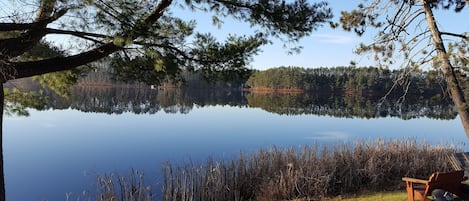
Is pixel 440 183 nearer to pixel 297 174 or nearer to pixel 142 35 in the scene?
pixel 297 174

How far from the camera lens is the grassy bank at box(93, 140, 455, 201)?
5.37 metres

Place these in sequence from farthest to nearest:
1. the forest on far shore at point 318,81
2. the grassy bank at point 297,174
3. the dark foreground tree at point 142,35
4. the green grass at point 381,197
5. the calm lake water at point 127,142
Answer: the forest on far shore at point 318,81 < the calm lake water at point 127,142 < the grassy bank at point 297,174 < the green grass at point 381,197 < the dark foreground tree at point 142,35

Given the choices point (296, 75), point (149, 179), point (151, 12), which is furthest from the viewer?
point (296, 75)

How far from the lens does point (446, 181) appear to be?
423 cm

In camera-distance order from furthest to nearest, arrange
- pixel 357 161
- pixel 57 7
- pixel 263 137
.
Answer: pixel 263 137, pixel 357 161, pixel 57 7

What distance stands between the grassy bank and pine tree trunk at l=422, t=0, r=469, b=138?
2169 mm

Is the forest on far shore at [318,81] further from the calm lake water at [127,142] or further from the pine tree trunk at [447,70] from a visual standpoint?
the pine tree trunk at [447,70]

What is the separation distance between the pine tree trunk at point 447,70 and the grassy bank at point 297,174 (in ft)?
7.12

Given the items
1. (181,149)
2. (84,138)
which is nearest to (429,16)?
(181,149)

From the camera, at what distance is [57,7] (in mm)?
3303

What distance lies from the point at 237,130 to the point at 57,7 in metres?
15.4

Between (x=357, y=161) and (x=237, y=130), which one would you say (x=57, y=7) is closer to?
(x=357, y=161)

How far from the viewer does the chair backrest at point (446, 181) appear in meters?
4.15

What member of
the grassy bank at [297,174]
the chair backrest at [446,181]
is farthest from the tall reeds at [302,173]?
the chair backrest at [446,181]
